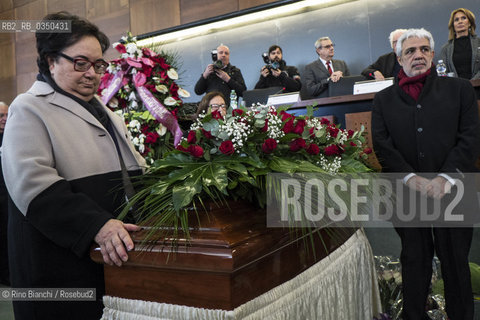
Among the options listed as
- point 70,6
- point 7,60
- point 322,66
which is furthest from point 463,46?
point 7,60

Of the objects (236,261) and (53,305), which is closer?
(236,261)

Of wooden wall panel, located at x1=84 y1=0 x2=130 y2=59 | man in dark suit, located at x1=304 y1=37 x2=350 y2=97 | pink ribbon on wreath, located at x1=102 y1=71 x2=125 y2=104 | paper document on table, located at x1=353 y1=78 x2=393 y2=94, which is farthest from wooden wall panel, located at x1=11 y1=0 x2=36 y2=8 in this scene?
paper document on table, located at x1=353 y1=78 x2=393 y2=94

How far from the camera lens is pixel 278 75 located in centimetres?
488

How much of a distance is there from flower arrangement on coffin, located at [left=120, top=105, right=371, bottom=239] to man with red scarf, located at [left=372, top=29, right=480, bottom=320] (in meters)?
1.04

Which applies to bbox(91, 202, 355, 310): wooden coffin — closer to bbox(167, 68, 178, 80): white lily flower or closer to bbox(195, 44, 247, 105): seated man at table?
bbox(167, 68, 178, 80): white lily flower

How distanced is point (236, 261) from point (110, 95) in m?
2.01

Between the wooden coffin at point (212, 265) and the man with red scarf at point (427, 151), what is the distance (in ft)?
4.51

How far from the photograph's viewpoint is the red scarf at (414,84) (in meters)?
2.19

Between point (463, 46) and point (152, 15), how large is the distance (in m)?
4.89

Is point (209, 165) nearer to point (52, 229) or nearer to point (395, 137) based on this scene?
point (52, 229)

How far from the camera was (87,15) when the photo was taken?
25.4ft

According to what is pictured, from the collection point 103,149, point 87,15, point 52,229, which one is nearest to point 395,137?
point 103,149

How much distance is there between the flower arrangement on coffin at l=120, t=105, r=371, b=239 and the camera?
0.88 metres
